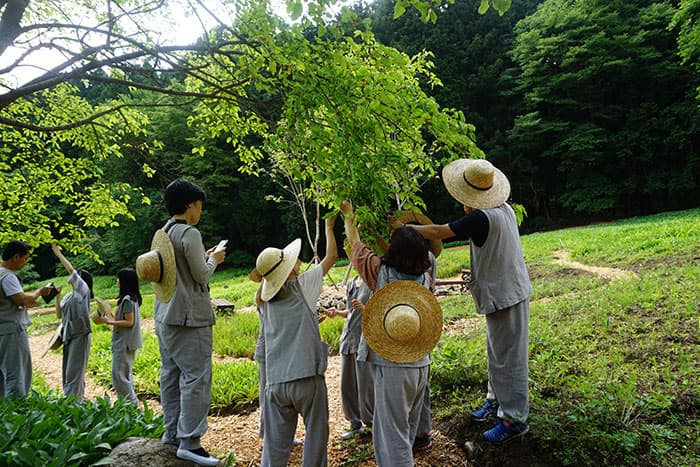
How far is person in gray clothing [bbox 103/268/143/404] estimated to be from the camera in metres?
5.34

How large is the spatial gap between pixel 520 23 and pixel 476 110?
254 inches

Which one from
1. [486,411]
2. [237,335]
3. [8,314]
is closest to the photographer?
[486,411]

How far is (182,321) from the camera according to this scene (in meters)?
3.25

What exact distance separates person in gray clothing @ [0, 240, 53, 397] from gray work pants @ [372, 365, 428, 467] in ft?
14.1

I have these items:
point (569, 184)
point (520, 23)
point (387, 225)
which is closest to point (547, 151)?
point (569, 184)

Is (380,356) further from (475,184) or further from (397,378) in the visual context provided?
(475,184)

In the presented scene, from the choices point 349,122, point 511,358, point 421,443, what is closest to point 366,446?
point 421,443

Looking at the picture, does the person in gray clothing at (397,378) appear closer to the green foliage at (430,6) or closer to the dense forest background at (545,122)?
the green foliage at (430,6)

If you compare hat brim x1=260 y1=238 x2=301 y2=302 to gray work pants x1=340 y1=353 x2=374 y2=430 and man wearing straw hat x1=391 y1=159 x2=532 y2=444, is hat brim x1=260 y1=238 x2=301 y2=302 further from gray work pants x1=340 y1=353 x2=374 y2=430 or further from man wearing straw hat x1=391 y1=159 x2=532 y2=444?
gray work pants x1=340 y1=353 x2=374 y2=430

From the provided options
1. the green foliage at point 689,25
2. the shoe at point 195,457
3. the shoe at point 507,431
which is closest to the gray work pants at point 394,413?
the shoe at point 507,431

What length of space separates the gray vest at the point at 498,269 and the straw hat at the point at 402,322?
1.72 ft

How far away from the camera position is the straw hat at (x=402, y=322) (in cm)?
283

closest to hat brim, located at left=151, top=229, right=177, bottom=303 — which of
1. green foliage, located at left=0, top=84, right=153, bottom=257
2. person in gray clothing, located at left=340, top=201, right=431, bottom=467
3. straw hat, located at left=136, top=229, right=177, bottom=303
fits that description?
straw hat, located at left=136, top=229, right=177, bottom=303

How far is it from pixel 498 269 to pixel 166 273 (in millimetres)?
2568
